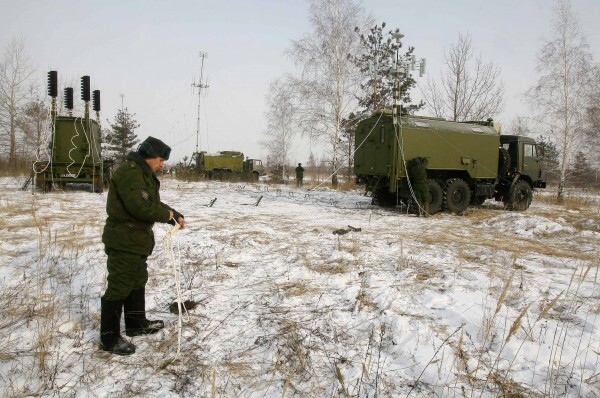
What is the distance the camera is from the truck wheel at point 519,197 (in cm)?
1155

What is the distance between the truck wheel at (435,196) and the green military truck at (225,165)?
57.8 feet

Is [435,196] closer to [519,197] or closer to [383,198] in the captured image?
[383,198]

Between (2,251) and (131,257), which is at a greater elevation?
(131,257)

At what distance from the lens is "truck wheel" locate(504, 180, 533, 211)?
37.9ft

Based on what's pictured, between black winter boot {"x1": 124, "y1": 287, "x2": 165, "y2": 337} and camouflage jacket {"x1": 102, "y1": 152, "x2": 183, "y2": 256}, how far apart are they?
46cm

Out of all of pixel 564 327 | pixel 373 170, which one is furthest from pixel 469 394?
pixel 373 170

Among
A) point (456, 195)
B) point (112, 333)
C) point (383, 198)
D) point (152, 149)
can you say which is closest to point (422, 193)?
point (456, 195)

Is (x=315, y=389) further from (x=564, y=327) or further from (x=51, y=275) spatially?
(x=51, y=275)

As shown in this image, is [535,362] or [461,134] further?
[461,134]

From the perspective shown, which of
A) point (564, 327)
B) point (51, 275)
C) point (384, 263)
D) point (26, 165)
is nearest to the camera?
point (564, 327)

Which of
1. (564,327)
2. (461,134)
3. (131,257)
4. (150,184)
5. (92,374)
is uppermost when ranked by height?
(461,134)

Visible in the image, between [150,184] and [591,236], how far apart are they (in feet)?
28.0

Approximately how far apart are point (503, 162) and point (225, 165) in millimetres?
21685

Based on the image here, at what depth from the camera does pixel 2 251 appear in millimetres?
→ 4996
